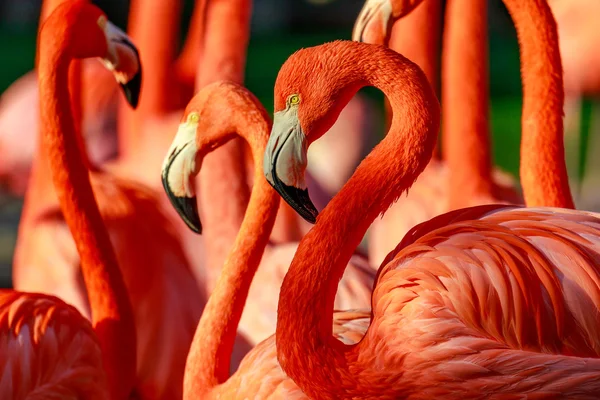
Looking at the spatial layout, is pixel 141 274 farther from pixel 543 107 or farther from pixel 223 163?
pixel 543 107

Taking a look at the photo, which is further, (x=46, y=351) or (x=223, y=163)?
(x=223, y=163)

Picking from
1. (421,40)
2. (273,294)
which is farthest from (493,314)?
(421,40)

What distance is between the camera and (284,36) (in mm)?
10367

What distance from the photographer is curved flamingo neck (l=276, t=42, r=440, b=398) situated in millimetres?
2023

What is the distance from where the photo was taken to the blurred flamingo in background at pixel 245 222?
7.87ft

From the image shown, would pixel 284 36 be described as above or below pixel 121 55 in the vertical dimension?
above

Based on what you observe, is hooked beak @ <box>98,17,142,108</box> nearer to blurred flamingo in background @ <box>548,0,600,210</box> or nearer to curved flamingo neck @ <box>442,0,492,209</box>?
curved flamingo neck @ <box>442,0,492,209</box>

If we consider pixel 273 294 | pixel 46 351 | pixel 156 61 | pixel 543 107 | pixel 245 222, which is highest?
pixel 156 61

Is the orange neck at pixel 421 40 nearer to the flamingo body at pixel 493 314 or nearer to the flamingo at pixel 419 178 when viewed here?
the flamingo at pixel 419 178

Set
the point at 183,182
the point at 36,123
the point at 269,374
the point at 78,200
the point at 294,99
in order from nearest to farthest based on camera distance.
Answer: the point at 294,99, the point at 269,374, the point at 183,182, the point at 78,200, the point at 36,123

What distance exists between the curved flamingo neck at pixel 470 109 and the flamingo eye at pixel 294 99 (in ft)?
4.74

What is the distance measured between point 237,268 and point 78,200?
1.87ft

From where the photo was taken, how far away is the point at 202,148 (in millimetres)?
2482

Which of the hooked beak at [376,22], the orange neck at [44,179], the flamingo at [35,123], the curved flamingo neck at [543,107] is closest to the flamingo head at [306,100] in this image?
the hooked beak at [376,22]
